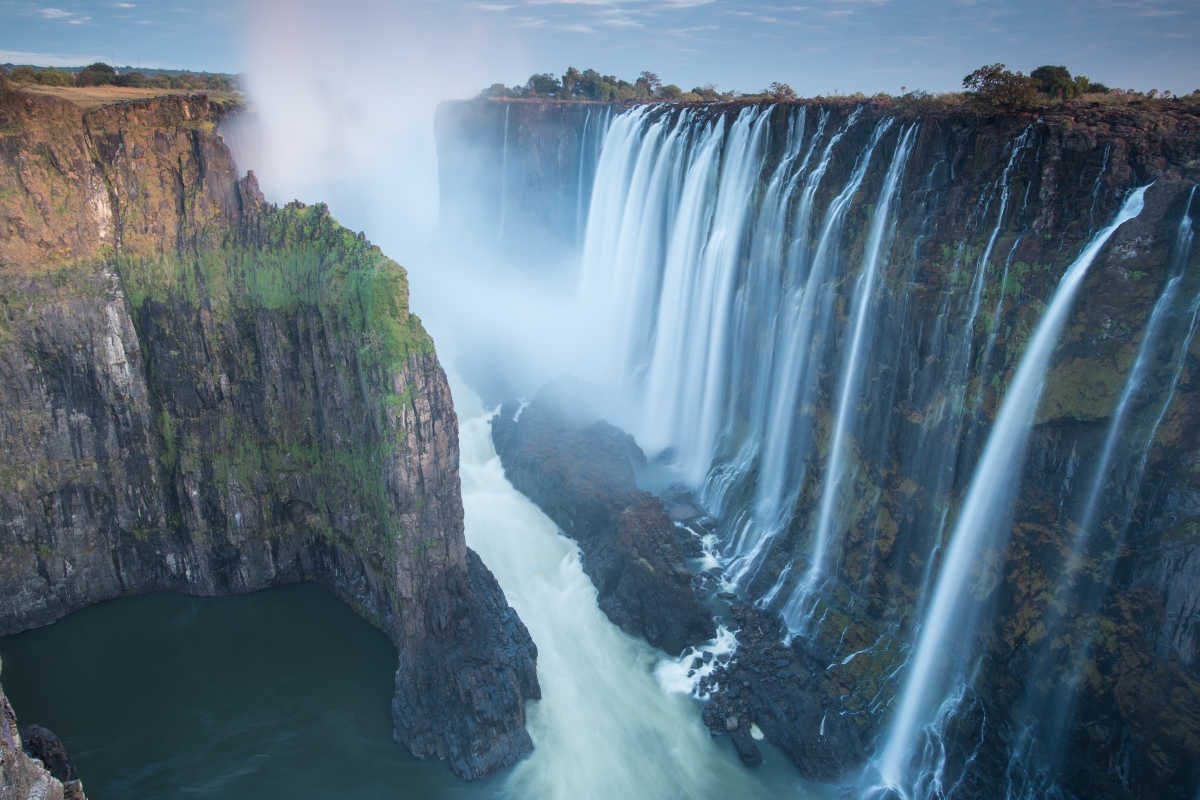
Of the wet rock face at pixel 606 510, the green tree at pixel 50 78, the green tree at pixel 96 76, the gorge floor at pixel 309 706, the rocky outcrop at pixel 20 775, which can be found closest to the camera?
the rocky outcrop at pixel 20 775

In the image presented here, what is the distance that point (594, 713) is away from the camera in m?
22.2

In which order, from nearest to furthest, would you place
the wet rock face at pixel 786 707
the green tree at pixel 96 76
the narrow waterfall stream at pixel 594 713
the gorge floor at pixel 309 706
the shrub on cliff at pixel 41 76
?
the gorge floor at pixel 309 706 < the narrow waterfall stream at pixel 594 713 < the wet rock face at pixel 786 707 < the shrub on cliff at pixel 41 76 < the green tree at pixel 96 76

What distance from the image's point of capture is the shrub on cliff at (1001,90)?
21250mm

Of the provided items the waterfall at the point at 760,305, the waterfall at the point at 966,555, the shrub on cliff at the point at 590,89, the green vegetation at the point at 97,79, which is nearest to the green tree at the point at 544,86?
the shrub on cliff at the point at 590,89

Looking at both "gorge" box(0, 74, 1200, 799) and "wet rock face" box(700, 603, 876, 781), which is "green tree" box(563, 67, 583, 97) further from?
"wet rock face" box(700, 603, 876, 781)

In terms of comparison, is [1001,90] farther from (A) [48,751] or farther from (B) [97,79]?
(B) [97,79]

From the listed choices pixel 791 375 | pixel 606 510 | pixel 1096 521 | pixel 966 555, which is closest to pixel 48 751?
pixel 606 510

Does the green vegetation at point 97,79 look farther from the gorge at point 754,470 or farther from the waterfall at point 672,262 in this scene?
the waterfall at point 672,262

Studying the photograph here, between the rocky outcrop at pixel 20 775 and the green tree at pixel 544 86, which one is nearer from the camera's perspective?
the rocky outcrop at pixel 20 775

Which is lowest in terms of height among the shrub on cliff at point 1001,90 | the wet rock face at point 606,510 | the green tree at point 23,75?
the wet rock face at point 606,510

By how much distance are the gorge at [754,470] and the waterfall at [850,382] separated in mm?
184

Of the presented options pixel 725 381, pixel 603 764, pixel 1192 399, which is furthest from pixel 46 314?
pixel 1192 399

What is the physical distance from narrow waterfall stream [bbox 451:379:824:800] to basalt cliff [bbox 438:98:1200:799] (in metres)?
1.02

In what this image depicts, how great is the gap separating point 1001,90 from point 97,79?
37406 mm
